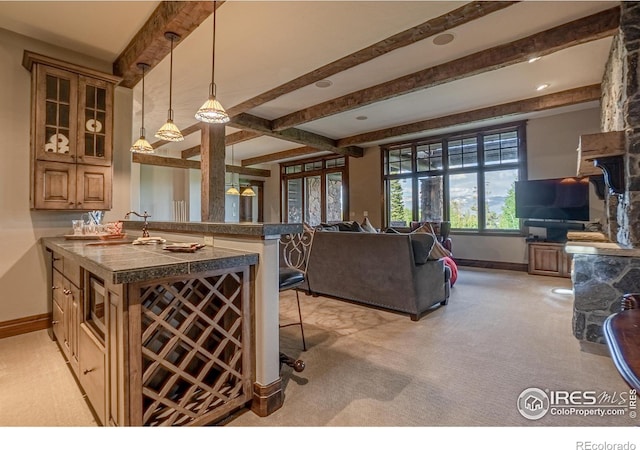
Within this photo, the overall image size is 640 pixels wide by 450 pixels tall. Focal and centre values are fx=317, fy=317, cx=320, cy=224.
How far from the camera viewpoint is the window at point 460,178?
6.39 m

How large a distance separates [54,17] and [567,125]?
7385mm

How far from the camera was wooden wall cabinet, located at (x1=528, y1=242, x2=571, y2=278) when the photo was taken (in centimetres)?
533

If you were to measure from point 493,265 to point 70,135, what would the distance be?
23.4 ft

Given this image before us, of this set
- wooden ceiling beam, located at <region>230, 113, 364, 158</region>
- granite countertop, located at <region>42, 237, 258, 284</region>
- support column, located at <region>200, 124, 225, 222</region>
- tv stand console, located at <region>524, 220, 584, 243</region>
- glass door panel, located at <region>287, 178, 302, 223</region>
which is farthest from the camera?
glass door panel, located at <region>287, 178, 302, 223</region>

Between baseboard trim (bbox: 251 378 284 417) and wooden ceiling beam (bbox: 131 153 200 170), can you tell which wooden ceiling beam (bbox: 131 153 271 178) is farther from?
baseboard trim (bbox: 251 378 284 417)

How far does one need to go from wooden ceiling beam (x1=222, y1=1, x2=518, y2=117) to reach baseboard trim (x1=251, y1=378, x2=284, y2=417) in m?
3.19

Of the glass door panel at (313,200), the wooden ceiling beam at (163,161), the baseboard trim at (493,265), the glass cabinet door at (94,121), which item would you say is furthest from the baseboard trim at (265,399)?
the glass door panel at (313,200)

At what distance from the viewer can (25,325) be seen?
120 inches

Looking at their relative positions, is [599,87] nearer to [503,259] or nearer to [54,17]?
[503,259]

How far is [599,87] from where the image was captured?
452cm

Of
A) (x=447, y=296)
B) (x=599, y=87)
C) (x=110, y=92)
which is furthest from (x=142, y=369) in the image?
(x=599, y=87)

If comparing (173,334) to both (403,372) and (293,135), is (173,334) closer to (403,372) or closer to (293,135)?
(403,372)

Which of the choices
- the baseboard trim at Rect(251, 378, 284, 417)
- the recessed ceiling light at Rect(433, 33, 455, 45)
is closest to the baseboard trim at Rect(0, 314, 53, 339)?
the baseboard trim at Rect(251, 378, 284, 417)

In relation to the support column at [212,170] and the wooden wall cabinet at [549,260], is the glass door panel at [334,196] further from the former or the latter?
the wooden wall cabinet at [549,260]
